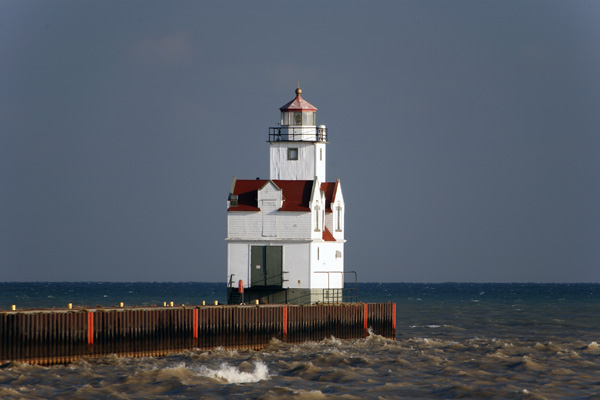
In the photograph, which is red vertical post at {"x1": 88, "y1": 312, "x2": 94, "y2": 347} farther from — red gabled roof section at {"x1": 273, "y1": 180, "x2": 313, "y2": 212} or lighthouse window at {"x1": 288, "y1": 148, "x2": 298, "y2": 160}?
lighthouse window at {"x1": 288, "y1": 148, "x2": 298, "y2": 160}

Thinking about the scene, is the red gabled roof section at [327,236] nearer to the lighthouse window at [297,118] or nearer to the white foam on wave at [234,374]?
the lighthouse window at [297,118]

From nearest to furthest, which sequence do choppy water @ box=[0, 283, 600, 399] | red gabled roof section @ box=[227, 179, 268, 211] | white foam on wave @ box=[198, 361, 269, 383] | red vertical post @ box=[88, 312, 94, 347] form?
1. choppy water @ box=[0, 283, 600, 399]
2. white foam on wave @ box=[198, 361, 269, 383]
3. red vertical post @ box=[88, 312, 94, 347]
4. red gabled roof section @ box=[227, 179, 268, 211]

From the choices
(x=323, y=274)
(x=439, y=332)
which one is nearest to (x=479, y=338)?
(x=439, y=332)

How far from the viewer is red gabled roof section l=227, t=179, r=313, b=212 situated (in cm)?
5884

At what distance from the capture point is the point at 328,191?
62156mm

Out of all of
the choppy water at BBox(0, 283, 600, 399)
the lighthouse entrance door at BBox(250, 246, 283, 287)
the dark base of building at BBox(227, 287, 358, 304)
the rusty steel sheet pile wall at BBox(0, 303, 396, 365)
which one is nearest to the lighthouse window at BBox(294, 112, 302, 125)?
the lighthouse entrance door at BBox(250, 246, 283, 287)

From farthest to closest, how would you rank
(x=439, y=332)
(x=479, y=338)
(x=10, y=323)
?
1. (x=439, y=332)
2. (x=479, y=338)
3. (x=10, y=323)

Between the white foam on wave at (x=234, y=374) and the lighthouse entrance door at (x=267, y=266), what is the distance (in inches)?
540

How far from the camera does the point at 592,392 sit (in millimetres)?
40812

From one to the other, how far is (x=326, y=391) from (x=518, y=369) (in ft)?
37.9

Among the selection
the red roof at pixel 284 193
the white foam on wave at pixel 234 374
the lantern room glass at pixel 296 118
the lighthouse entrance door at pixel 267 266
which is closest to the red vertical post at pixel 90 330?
the white foam on wave at pixel 234 374

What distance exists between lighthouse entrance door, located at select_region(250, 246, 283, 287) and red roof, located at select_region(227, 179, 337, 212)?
245cm

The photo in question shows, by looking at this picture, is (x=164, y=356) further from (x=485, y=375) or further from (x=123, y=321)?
(x=485, y=375)

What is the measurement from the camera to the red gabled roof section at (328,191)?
203ft
